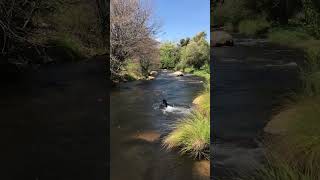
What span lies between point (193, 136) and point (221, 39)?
0.58 m

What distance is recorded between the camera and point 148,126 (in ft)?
9.47

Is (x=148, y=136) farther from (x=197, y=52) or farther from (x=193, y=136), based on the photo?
(x=197, y=52)

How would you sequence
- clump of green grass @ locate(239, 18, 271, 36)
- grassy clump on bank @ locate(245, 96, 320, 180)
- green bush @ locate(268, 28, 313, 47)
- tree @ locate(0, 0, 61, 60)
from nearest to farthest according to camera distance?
grassy clump on bank @ locate(245, 96, 320, 180)
green bush @ locate(268, 28, 313, 47)
clump of green grass @ locate(239, 18, 271, 36)
tree @ locate(0, 0, 61, 60)

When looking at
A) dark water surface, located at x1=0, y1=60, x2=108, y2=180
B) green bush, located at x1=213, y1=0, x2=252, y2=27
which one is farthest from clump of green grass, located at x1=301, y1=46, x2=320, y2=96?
dark water surface, located at x1=0, y1=60, x2=108, y2=180

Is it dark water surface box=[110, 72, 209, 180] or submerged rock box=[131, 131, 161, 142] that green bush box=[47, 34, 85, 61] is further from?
submerged rock box=[131, 131, 161, 142]

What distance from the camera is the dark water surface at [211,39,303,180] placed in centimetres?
242

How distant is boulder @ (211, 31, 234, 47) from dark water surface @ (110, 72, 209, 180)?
0.86 feet

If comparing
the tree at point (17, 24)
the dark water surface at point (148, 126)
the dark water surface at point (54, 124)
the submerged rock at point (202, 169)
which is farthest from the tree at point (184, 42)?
the tree at point (17, 24)

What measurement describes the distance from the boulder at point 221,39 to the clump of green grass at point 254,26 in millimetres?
83

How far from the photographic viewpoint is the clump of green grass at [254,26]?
8.23 feet

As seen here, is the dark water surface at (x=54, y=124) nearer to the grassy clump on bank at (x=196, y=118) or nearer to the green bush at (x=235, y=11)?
the grassy clump on bank at (x=196, y=118)

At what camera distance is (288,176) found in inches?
88.3

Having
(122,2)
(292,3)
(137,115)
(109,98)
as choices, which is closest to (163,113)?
(137,115)

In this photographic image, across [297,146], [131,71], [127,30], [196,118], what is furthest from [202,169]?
[127,30]
